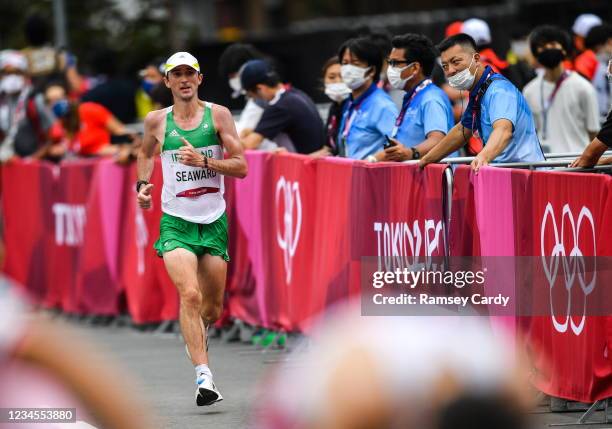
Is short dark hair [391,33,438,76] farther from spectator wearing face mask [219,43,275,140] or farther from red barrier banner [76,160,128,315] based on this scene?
red barrier banner [76,160,128,315]

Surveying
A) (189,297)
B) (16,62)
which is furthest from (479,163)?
(16,62)

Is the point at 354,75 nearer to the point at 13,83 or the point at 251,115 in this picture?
the point at 251,115

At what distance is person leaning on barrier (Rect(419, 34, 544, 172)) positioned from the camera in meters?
9.07

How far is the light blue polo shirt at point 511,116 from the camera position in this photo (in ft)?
29.9

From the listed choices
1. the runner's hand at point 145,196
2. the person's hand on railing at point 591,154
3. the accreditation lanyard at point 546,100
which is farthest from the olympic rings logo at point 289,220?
the person's hand on railing at point 591,154

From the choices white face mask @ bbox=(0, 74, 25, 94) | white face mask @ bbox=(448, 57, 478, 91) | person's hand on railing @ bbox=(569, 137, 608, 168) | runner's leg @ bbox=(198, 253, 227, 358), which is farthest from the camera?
white face mask @ bbox=(0, 74, 25, 94)

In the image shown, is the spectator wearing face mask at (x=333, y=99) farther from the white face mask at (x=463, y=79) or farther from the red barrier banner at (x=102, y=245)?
the red barrier banner at (x=102, y=245)

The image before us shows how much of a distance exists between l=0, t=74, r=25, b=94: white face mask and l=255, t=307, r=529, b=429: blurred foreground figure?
16712mm

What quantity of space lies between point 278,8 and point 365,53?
3403cm

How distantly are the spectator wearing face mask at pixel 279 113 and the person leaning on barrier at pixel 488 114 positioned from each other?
118 inches

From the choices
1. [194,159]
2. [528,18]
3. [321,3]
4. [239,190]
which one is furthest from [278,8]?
[194,159]

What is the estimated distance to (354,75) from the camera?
1134 centimetres

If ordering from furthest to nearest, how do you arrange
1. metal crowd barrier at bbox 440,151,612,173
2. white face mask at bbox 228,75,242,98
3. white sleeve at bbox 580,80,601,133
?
white face mask at bbox 228,75,242,98 → white sleeve at bbox 580,80,601,133 → metal crowd barrier at bbox 440,151,612,173

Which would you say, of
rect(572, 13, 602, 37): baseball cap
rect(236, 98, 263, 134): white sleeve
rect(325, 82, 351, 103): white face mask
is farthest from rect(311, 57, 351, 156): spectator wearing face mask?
rect(572, 13, 602, 37): baseball cap
